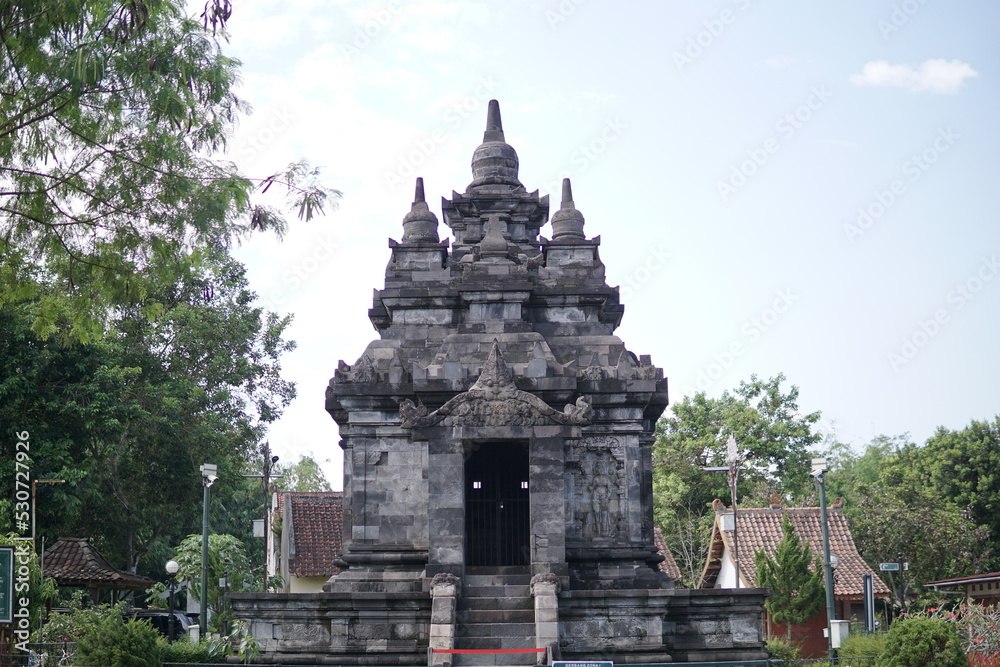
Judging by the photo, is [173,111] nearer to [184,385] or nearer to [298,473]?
[184,385]

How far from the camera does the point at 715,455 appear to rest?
50.2 m

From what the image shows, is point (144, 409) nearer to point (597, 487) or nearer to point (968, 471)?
point (597, 487)

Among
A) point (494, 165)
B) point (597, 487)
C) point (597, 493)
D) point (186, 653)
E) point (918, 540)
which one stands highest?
point (494, 165)

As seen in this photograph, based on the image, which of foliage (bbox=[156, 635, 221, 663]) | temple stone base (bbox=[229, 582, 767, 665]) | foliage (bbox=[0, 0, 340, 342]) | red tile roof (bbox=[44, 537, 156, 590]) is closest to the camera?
foliage (bbox=[0, 0, 340, 342])

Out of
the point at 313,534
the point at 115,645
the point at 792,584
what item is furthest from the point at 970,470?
the point at 115,645

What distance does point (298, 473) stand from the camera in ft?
274

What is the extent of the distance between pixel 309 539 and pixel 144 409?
7.39 metres

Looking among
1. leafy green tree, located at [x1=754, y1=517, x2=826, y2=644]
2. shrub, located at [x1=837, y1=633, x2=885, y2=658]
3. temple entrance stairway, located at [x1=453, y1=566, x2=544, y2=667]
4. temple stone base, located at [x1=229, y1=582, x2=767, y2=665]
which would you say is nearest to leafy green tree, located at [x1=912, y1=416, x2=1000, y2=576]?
leafy green tree, located at [x1=754, y1=517, x2=826, y2=644]

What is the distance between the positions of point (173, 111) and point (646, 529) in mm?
12800

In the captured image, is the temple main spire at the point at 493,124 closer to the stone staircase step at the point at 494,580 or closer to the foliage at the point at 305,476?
the stone staircase step at the point at 494,580

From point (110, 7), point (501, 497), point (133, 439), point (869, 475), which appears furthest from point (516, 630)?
point (869, 475)

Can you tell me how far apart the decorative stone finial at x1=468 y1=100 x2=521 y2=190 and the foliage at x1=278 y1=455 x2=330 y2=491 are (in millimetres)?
56271

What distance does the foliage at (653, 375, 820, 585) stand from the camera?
47.6 meters

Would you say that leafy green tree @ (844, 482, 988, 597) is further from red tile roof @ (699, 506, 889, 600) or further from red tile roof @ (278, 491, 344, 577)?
red tile roof @ (278, 491, 344, 577)
